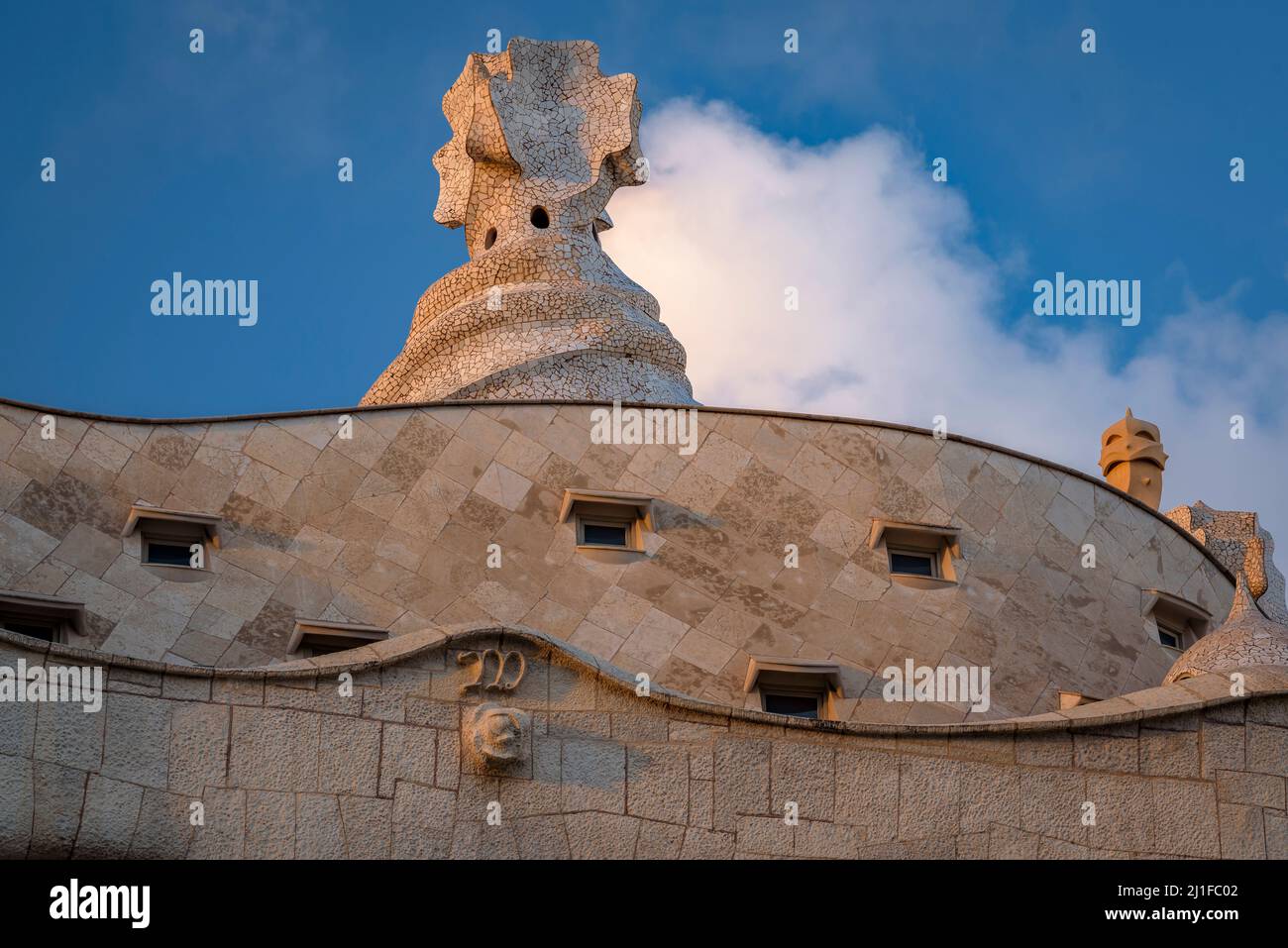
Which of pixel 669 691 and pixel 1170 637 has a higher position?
pixel 1170 637

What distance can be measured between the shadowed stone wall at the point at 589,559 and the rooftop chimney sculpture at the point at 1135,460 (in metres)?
4.54

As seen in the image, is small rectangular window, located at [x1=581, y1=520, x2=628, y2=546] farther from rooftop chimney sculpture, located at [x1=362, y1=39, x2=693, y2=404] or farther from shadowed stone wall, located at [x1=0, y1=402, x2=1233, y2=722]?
rooftop chimney sculpture, located at [x1=362, y1=39, x2=693, y2=404]

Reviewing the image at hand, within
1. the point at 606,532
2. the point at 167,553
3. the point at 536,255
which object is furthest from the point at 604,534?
the point at 536,255

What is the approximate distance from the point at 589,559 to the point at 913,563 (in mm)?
3258

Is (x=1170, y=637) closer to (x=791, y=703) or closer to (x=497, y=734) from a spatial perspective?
(x=791, y=703)

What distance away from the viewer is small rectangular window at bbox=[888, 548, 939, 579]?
21078mm

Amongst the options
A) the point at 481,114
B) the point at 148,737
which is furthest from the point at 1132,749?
the point at 481,114

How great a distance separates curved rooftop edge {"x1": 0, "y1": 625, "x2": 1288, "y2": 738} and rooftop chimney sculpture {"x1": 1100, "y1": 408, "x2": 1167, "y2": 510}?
10.3 metres

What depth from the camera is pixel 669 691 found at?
1552 centimetres

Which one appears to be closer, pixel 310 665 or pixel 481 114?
pixel 310 665

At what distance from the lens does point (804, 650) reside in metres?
20.0

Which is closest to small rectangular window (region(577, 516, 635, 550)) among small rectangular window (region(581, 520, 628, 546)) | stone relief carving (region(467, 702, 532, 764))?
small rectangular window (region(581, 520, 628, 546))
